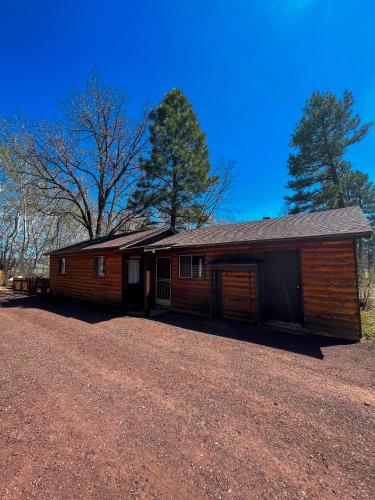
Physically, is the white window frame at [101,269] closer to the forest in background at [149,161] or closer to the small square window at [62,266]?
the small square window at [62,266]

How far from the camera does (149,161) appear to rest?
17.8 meters

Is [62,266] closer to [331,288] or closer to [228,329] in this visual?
[228,329]

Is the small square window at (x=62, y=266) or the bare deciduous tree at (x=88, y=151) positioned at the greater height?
the bare deciduous tree at (x=88, y=151)

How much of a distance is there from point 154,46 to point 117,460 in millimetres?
13581

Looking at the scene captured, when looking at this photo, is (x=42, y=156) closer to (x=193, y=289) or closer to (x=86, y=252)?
(x=86, y=252)

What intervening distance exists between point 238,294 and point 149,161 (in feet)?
42.5

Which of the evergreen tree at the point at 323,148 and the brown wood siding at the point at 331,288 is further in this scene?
the evergreen tree at the point at 323,148

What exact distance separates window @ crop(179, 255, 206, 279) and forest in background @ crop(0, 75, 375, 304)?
8441 mm

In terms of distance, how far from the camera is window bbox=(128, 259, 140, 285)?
36.4ft

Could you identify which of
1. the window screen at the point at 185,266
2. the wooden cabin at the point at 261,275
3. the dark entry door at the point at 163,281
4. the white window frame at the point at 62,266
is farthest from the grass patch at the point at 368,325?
the white window frame at the point at 62,266

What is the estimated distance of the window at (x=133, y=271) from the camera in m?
11.1

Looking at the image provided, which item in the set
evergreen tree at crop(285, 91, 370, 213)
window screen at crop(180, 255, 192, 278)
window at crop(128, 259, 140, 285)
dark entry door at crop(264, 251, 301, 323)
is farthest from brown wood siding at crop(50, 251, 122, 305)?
evergreen tree at crop(285, 91, 370, 213)

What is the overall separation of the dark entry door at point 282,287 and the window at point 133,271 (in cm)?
591

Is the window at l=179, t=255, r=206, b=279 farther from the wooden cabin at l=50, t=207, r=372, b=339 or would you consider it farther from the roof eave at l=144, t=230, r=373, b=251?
the roof eave at l=144, t=230, r=373, b=251
